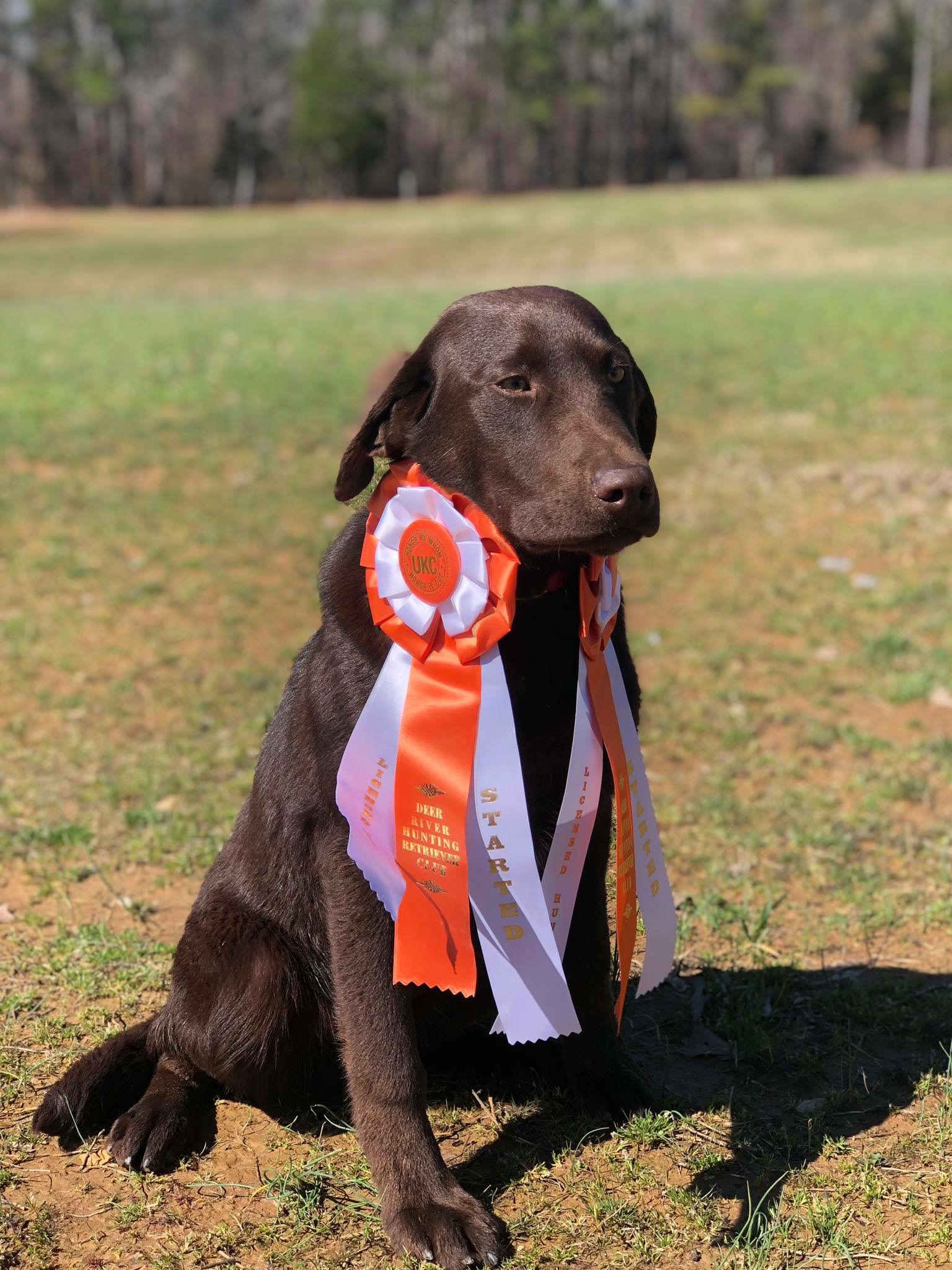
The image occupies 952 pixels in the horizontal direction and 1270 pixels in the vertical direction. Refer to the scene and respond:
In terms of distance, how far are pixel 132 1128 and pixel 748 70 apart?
67361mm

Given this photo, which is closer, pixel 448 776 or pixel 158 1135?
pixel 448 776

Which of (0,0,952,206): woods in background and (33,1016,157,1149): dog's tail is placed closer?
(33,1016,157,1149): dog's tail

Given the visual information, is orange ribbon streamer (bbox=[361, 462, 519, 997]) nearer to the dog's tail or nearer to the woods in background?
the dog's tail

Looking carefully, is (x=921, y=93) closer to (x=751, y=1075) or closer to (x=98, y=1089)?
(x=751, y=1075)

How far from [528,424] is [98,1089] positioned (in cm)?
174

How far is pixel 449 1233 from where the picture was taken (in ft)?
7.80

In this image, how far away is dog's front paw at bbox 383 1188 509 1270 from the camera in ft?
7.75

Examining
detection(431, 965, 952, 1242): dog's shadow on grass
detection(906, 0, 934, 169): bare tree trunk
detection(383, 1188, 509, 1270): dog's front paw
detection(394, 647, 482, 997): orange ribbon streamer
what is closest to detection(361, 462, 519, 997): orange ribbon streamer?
detection(394, 647, 482, 997): orange ribbon streamer

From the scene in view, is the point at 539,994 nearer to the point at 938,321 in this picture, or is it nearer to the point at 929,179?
the point at 938,321

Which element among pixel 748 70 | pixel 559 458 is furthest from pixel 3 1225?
pixel 748 70

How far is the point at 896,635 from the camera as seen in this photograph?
6699 millimetres

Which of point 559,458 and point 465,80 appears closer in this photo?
point 559,458

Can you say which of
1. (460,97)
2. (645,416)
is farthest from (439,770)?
(460,97)

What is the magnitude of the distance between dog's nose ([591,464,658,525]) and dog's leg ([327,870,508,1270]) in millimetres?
898
